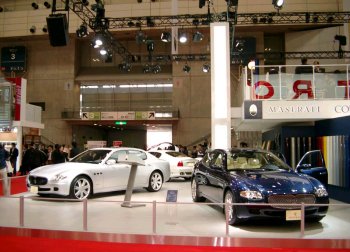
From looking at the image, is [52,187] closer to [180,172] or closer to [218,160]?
[218,160]

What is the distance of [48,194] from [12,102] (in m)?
9.63

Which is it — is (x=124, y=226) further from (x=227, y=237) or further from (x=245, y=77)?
(x=245, y=77)

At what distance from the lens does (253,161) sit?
8.43m

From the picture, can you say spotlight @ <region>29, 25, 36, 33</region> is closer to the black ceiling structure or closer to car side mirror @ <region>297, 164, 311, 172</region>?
the black ceiling structure

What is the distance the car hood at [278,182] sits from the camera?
22.5 ft

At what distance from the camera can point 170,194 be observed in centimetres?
798

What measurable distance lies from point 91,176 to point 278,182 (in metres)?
4.73

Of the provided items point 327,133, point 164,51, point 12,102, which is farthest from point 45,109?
point 327,133

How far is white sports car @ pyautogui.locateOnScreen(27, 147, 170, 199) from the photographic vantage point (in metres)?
9.40

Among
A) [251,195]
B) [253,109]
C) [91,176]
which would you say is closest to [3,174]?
[91,176]

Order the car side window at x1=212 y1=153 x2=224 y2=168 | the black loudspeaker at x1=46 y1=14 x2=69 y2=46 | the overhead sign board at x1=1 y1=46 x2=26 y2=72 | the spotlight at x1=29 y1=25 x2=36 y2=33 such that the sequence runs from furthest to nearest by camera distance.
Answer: the overhead sign board at x1=1 y1=46 x2=26 y2=72 → the spotlight at x1=29 y1=25 x2=36 y2=33 → the black loudspeaker at x1=46 y1=14 x2=69 y2=46 → the car side window at x1=212 y1=153 x2=224 y2=168

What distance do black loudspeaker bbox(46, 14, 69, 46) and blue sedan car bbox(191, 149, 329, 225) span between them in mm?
8300

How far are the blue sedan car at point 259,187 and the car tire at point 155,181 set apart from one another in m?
3.09

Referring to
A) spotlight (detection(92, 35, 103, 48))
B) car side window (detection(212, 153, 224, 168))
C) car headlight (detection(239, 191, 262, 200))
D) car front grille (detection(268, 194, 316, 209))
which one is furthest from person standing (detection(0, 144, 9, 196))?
spotlight (detection(92, 35, 103, 48))
